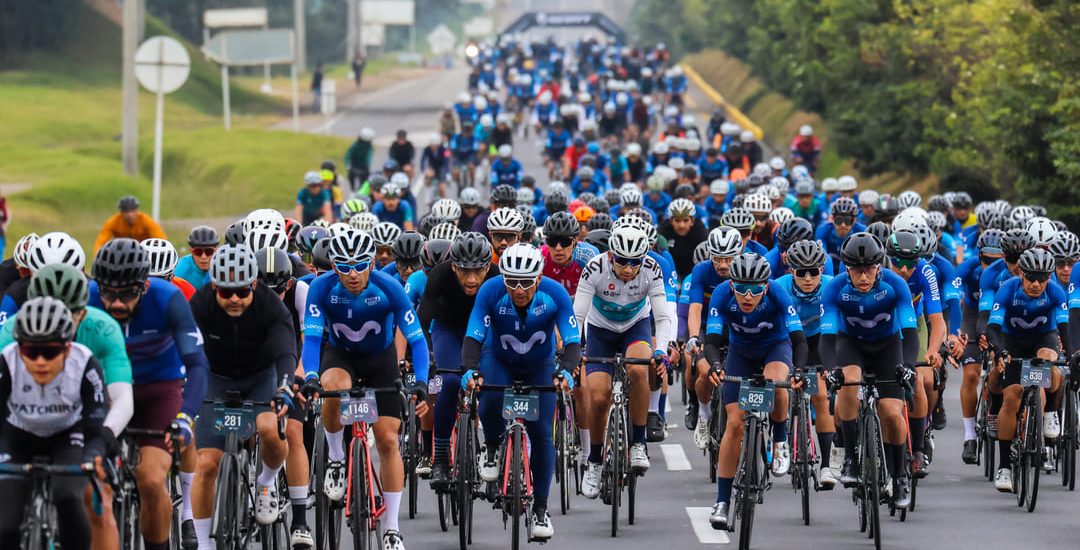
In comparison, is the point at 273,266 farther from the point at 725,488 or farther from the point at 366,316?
the point at 725,488

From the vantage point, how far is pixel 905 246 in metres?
14.7

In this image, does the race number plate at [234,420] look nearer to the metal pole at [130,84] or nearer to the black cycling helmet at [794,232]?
the black cycling helmet at [794,232]

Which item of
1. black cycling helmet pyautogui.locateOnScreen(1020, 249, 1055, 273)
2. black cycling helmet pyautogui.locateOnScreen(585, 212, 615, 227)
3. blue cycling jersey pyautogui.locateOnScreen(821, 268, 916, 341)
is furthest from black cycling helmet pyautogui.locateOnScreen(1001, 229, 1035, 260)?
black cycling helmet pyautogui.locateOnScreen(585, 212, 615, 227)

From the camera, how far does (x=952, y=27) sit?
1564 inches

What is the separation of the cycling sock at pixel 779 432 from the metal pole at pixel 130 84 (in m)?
24.4

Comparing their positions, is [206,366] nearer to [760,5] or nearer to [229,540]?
[229,540]

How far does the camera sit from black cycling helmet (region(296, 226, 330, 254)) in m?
16.5

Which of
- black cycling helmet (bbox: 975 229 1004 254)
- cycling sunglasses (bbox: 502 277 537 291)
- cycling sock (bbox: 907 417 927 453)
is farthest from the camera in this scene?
black cycling helmet (bbox: 975 229 1004 254)

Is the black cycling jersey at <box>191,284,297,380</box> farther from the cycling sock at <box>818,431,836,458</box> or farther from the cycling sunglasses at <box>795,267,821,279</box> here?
the cycling sock at <box>818,431,836,458</box>

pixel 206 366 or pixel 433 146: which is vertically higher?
pixel 433 146

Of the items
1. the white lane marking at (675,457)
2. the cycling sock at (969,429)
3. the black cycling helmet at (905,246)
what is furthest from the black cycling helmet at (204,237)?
the cycling sock at (969,429)

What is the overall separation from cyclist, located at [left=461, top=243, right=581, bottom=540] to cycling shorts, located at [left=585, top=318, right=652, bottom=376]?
1.84 meters

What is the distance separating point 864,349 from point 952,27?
27361 mm

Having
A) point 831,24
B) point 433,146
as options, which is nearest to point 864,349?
point 433,146
